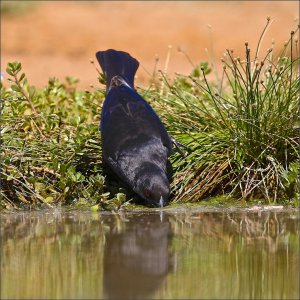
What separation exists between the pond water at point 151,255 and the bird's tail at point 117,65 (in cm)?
138

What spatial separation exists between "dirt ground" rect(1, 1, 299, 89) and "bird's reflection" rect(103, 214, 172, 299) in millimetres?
8764

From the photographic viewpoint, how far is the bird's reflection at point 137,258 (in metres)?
4.16

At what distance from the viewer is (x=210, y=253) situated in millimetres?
4801

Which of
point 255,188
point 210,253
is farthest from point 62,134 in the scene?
point 210,253

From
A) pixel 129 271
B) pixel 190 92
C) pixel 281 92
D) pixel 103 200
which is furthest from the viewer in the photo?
pixel 190 92

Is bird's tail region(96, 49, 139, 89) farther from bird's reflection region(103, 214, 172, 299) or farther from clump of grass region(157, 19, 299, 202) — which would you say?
bird's reflection region(103, 214, 172, 299)

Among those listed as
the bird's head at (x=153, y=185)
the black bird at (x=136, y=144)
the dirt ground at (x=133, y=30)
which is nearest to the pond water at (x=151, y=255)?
the bird's head at (x=153, y=185)

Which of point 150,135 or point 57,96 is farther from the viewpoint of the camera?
point 57,96

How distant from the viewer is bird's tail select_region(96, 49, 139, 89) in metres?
6.99

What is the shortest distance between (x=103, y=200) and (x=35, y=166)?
0.64 m

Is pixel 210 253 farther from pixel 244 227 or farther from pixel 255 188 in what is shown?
pixel 255 188

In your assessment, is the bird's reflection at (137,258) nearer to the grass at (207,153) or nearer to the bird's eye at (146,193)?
the bird's eye at (146,193)

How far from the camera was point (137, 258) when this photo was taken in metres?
4.68

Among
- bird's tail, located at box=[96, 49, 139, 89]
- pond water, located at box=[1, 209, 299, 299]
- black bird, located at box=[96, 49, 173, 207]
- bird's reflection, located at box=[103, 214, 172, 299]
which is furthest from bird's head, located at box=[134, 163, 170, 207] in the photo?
bird's tail, located at box=[96, 49, 139, 89]
